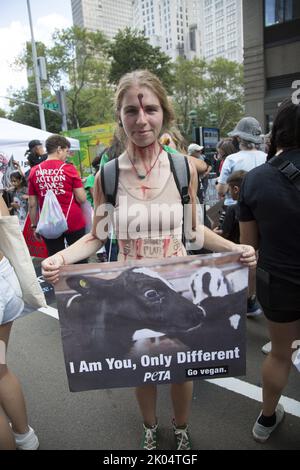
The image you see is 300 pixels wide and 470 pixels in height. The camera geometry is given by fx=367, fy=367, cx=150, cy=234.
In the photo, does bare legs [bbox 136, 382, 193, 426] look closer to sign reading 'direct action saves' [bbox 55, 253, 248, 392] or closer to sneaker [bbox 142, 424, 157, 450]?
sneaker [bbox 142, 424, 157, 450]

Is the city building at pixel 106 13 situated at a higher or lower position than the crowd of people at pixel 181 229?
higher

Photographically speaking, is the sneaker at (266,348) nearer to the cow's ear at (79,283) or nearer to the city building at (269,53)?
the cow's ear at (79,283)

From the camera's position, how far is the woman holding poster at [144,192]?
168cm

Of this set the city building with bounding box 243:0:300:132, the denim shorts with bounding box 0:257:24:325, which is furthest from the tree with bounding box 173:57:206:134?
the denim shorts with bounding box 0:257:24:325

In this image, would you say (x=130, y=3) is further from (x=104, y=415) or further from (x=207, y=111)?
(x=104, y=415)

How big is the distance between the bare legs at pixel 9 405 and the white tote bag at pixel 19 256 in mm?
187

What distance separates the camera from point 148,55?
29.9 m

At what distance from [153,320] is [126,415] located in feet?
3.81

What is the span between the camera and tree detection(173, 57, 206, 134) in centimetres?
4112

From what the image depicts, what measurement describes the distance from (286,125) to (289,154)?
148 millimetres


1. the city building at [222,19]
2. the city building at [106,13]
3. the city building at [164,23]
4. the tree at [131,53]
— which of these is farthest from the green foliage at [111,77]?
the city building at [106,13]

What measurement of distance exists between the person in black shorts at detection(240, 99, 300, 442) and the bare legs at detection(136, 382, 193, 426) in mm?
467

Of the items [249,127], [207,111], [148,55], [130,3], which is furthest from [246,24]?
[130,3]

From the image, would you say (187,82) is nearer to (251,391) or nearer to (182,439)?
(251,391)
